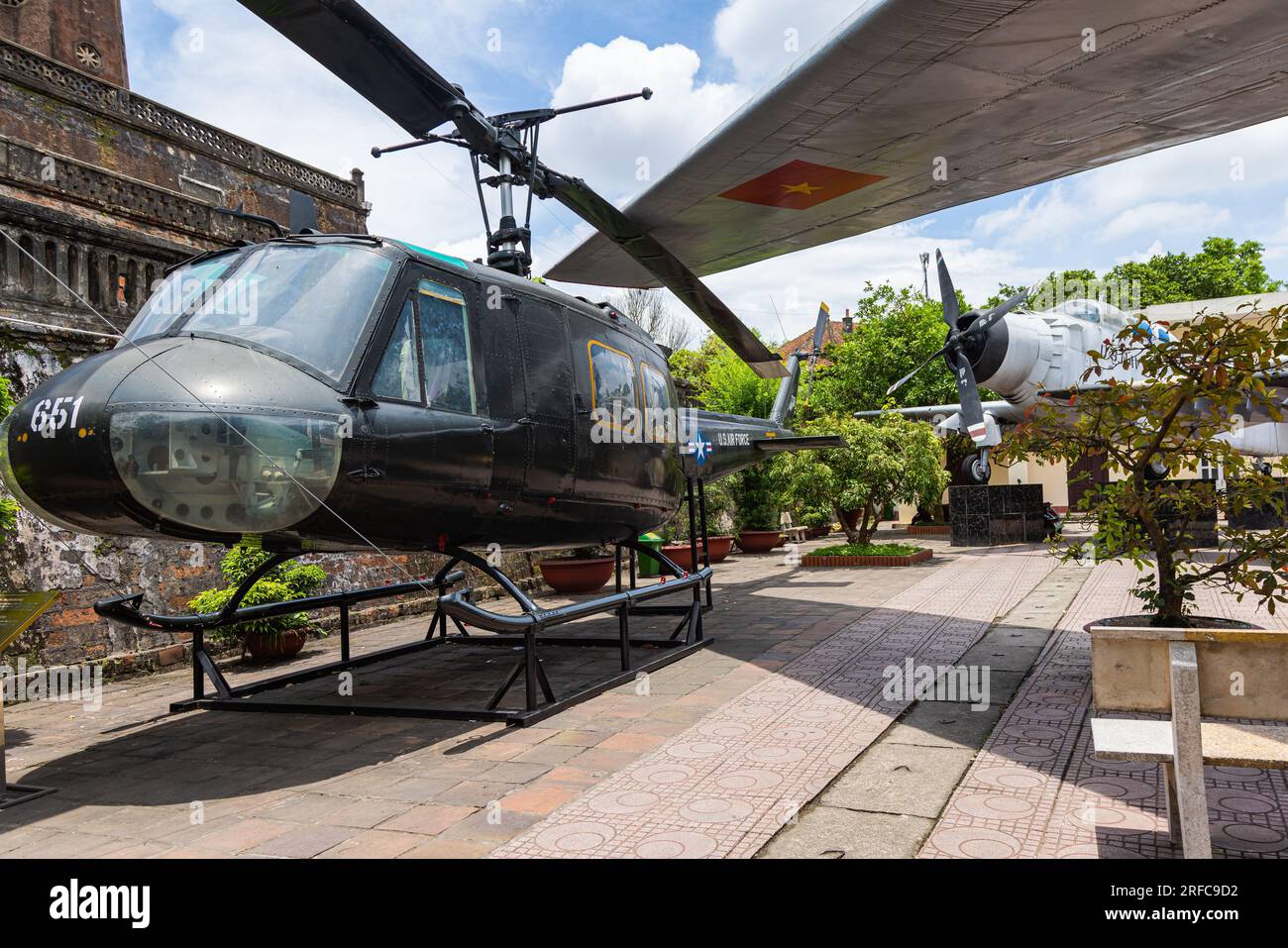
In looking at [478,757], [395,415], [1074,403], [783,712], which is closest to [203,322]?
[395,415]

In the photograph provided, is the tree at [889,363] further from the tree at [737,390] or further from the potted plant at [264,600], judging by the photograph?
the potted plant at [264,600]

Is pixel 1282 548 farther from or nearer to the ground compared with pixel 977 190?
nearer to the ground

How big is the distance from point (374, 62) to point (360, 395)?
7.22 feet

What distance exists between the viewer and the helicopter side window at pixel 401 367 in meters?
4.96

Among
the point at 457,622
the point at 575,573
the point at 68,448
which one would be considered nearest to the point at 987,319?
the point at 575,573

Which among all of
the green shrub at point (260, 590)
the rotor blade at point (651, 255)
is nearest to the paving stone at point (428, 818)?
the green shrub at point (260, 590)

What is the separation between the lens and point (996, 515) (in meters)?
19.7

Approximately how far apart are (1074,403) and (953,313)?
12.9 meters

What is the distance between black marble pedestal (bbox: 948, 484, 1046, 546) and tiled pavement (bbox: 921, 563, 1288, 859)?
15301 mm

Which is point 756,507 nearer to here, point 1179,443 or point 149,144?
point 1179,443

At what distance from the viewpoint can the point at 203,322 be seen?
4766mm

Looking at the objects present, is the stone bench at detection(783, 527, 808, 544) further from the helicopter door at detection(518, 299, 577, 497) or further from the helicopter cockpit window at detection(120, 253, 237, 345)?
the helicopter cockpit window at detection(120, 253, 237, 345)

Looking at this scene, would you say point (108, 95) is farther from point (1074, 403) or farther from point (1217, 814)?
point (1217, 814)

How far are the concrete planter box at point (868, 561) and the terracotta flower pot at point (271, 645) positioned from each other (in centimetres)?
1055
